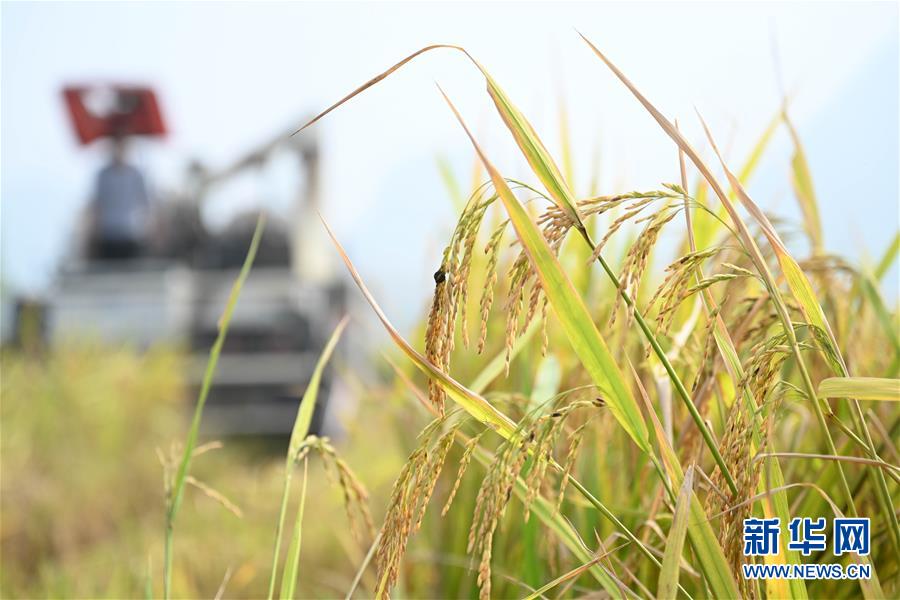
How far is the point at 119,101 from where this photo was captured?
6.32 metres

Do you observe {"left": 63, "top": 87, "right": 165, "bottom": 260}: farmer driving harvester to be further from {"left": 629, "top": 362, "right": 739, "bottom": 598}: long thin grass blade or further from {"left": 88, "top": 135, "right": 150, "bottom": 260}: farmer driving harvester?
{"left": 629, "top": 362, "right": 739, "bottom": 598}: long thin grass blade

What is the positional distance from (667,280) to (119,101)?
6560 millimetres

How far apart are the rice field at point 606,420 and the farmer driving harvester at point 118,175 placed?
3956 mm

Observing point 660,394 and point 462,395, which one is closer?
point 462,395

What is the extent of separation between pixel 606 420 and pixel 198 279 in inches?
212

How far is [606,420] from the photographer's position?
0.89 metres

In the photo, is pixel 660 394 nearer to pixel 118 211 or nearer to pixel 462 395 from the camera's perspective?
pixel 462 395

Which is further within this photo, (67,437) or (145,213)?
(145,213)

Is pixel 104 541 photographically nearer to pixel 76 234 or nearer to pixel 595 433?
pixel 595 433

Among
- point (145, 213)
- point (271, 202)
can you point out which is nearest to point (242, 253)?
point (271, 202)

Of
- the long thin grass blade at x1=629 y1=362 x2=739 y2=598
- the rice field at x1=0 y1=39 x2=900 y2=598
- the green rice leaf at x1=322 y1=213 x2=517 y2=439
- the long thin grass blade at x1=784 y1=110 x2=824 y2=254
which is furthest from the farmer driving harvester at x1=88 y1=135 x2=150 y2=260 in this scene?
the long thin grass blade at x1=629 y1=362 x2=739 y2=598

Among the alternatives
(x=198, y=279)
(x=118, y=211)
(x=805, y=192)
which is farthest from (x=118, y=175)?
(x=805, y=192)

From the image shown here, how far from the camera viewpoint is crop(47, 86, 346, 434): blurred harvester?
4828mm

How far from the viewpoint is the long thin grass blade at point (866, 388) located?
21.7 inches
